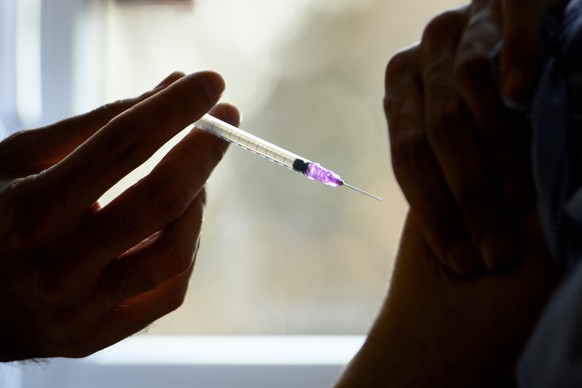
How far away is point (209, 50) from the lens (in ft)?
4.61

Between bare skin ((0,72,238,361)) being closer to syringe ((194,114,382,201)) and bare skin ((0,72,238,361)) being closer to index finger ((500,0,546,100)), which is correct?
syringe ((194,114,382,201))

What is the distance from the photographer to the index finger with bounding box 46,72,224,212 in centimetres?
70

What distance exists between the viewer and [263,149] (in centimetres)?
85

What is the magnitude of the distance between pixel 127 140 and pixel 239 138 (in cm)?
15

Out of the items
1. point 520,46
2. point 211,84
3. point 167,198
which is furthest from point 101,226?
point 520,46

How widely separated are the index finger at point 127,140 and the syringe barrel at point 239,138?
7 centimetres

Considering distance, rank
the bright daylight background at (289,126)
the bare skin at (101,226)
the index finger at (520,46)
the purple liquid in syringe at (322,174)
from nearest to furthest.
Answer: the index finger at (520,46), the bare skin at (101,226), the purple liquid in syringe at (322,174), the bright daylight background at (289,126)

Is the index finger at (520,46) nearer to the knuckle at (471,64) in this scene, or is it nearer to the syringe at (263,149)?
the knuckle at (471,64)

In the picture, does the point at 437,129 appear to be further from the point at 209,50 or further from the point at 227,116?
the point at 209,50

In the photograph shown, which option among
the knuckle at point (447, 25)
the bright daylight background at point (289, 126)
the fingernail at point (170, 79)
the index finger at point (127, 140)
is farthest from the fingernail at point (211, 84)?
the bright daylight background at point (289, 126)

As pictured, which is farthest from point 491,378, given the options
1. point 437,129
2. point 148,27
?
point 148,27

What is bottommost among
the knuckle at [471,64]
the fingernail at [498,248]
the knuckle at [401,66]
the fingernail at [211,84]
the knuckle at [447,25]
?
the fingernail at [498,248]

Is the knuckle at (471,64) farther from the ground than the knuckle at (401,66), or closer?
farther from the ground

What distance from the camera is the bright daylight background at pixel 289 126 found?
4.59ft
